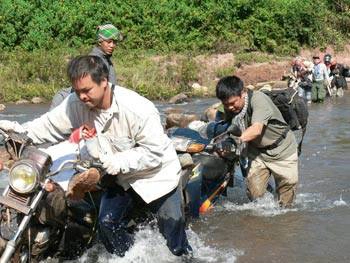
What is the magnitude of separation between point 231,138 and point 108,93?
1.83 m

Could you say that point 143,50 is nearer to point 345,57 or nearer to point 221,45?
point 221,45

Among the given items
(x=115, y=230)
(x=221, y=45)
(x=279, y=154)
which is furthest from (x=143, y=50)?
(x=115, y=230)

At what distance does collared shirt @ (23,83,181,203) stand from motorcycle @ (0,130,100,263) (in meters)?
0.22

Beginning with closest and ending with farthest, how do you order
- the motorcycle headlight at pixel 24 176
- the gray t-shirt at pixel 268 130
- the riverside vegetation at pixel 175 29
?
1. the motorcycle headlight at pixel 24 176
2. the gray t-shirt at pixel 268 130
3. the riverside vegetation at pixel 175 29

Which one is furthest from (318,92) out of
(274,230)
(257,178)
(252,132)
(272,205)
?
(252,132)

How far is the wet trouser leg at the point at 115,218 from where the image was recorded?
4133mm

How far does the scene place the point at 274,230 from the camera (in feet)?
18.9

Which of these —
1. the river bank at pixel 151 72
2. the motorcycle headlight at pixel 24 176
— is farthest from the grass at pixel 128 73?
the motorcycle headlight at pixel 24 176

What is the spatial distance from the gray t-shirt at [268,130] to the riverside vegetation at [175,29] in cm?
1540

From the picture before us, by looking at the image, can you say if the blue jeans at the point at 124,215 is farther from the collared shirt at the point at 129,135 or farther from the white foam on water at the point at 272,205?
the white foam on water at the point at 272,205

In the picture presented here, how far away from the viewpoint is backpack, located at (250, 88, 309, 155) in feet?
19.8

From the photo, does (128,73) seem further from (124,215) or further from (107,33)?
(124,215)

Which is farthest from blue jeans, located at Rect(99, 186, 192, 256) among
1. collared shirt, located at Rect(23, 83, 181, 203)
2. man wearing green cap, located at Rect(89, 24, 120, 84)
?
man wearing green cap, located at Rect(89, 24, 120, 84)

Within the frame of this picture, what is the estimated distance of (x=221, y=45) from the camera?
23.9 meters
